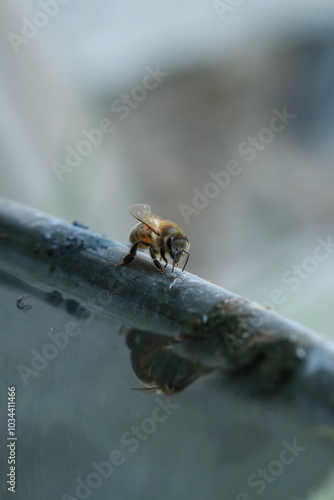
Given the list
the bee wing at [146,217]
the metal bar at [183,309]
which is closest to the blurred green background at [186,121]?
the bee wing at [146,217]

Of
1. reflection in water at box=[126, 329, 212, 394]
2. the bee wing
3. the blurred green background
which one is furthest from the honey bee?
the blurred green background

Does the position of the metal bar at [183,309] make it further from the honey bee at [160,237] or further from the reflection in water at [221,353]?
the honey bee at [160,237]

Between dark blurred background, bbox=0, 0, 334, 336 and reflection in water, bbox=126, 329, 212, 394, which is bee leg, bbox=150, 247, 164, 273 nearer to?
reflection in water, bbox=126, 329, 212, 394

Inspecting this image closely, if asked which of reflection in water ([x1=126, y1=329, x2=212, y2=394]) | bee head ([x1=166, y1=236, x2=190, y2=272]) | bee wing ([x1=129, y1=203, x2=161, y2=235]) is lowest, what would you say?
bee wing ([x1=129, y1=203, x2=161, y2=235])

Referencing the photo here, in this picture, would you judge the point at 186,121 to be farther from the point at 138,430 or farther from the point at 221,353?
the point at 138,430

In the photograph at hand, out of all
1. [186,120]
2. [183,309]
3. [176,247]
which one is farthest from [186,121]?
[183,309]

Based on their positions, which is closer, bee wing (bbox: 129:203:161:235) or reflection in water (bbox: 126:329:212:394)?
reflection in water (bbox: 126:329:212:394)
